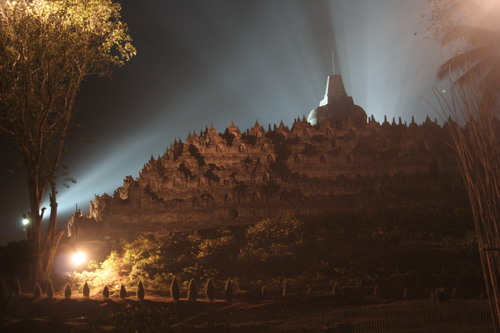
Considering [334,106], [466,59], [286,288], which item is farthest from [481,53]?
[334,106]

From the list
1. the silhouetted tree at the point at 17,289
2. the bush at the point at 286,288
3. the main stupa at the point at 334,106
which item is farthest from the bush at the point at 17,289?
the main stupa at the point at 334,106

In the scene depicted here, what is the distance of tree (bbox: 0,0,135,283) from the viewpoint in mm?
21578

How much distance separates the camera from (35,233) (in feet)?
74.2

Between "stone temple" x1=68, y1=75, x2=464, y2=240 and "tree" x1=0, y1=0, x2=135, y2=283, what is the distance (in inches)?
548

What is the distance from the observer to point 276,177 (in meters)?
39.9

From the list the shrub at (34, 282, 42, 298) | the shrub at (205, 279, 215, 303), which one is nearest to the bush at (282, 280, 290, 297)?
the shrub at (205, 279, 215, 303)

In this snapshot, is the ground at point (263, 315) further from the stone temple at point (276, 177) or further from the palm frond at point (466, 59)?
the stone temple at point (276, 177)

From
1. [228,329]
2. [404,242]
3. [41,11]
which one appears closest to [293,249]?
[404,242]

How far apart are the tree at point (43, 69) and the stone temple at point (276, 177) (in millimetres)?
13912

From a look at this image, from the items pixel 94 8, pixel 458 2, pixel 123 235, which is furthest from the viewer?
pixel 123 235

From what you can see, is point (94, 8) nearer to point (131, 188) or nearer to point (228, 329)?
point (228, 329)

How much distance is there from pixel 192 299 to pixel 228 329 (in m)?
7.67

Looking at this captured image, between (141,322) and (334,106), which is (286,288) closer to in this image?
(141,322)

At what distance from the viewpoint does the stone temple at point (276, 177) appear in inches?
1499
